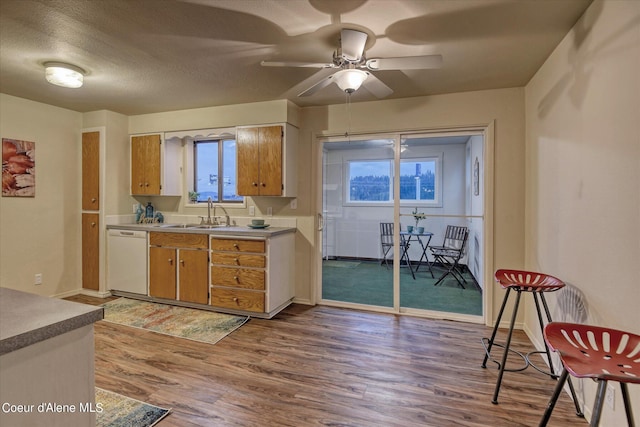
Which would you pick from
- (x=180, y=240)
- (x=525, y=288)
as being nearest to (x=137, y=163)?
(x=180, y=240)

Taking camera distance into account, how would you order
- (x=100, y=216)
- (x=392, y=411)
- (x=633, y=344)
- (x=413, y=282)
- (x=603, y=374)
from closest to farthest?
(x=603, y=374)
(x=633, y=344)
(x=392, y=411)
(x=413, y=282)
(x=100, y=216)

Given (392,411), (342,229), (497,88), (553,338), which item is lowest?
(392,411)

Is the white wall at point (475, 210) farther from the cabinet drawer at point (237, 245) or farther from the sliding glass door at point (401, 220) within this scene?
the cabinet drawer at point (237, 245)

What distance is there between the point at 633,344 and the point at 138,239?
14.6 ft

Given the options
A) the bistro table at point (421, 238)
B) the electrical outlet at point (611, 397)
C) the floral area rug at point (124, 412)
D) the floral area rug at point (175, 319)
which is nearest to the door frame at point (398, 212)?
the bistro table at point (421, 238)

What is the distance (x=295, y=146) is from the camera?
3975mm

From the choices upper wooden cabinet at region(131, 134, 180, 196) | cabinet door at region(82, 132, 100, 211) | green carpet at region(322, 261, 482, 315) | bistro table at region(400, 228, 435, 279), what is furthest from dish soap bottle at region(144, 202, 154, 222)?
bistro table at region(400, 228, 435, 279)

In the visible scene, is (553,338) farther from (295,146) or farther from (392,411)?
(295,146)

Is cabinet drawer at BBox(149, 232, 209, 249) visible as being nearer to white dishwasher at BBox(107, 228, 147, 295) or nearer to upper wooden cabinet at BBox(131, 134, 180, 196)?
white dishwasher at BBox(107, 228, 147, 295)

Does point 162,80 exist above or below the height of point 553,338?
above

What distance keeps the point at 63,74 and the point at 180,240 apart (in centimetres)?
191

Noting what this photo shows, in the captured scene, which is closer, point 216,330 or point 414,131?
point 216,330

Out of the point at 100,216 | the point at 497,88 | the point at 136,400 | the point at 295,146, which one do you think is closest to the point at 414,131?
the point at 497,88

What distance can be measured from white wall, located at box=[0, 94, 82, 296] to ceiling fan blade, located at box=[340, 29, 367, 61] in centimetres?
392
